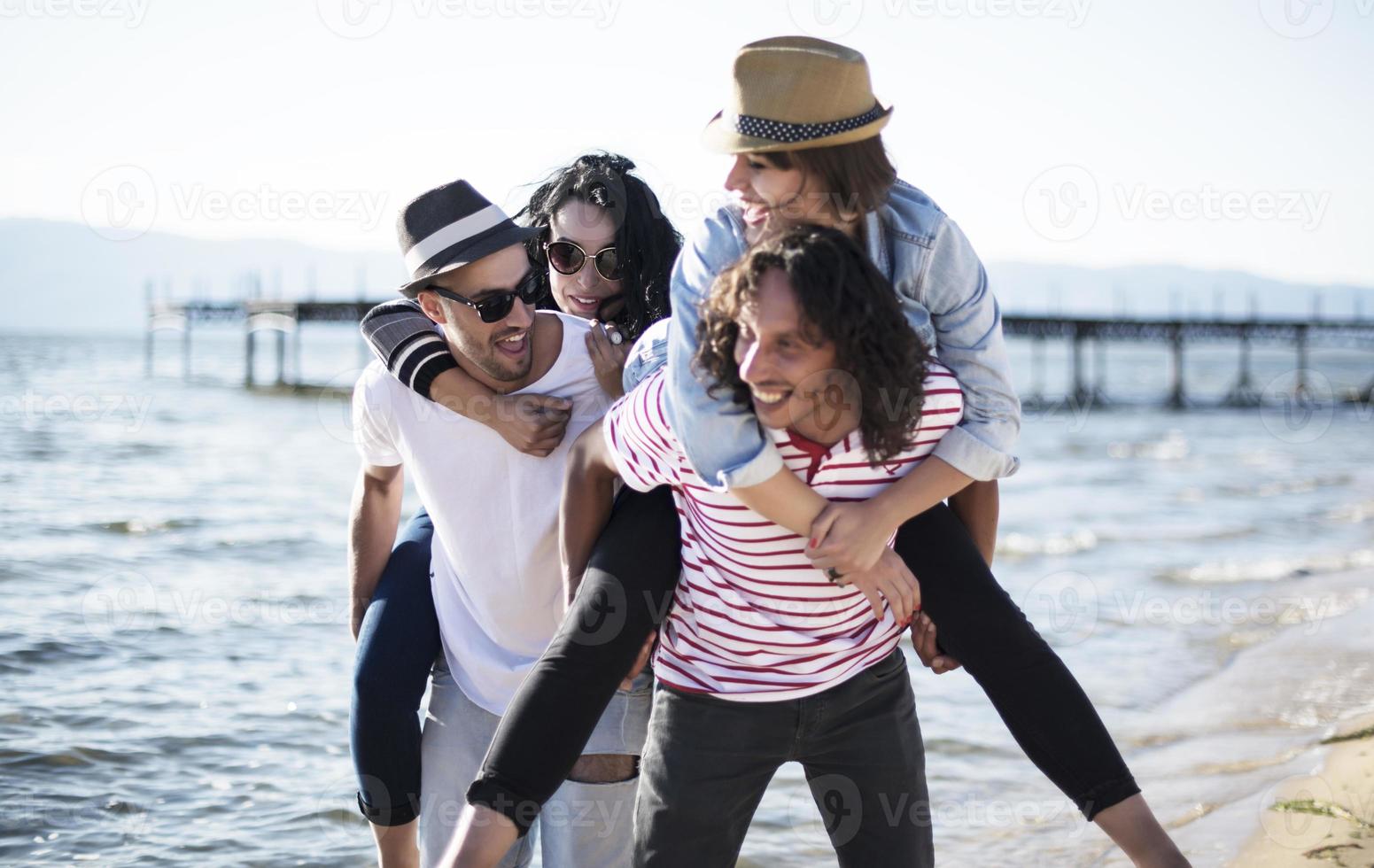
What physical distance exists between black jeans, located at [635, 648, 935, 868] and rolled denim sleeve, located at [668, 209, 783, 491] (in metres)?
0.50

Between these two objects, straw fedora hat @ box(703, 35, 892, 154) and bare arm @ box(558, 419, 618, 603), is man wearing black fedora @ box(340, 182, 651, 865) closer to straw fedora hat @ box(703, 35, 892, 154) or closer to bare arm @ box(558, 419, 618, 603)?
bare arm @ box(558, 419, 618, 603)

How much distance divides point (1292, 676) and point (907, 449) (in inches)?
238

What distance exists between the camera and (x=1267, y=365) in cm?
8869

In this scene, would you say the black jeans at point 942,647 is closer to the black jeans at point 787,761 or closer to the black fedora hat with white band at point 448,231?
the black jeans at point 787,761

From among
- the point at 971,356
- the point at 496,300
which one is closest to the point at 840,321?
the point at 971,356

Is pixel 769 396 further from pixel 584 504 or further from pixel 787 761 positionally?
pixel 787 761

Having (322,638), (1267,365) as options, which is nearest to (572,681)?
(322,638)

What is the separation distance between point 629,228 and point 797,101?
1.02 m

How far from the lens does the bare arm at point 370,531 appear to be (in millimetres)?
3074

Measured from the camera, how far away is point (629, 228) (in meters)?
3.18

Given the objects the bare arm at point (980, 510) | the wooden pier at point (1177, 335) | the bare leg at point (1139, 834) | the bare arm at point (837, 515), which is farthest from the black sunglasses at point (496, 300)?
the wooden pier at point (1177, 335)

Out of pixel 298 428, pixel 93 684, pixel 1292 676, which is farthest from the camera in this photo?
pixel 298 428

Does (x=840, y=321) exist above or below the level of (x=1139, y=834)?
above

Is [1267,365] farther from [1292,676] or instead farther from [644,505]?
[644,505]
